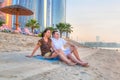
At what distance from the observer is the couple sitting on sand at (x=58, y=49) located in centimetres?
895

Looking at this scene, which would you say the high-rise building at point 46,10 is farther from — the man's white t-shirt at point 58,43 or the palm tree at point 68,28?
the man's white t-shirt at point 58,43

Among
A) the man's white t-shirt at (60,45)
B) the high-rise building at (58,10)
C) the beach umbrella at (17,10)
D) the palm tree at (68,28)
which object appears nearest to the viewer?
the man's white t-shirt at (60,45)

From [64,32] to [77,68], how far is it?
58609mm

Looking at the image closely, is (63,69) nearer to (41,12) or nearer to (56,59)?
(56,59)

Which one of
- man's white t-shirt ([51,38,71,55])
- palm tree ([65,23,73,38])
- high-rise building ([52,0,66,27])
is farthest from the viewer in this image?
high-rise building ([52,0,66,27])

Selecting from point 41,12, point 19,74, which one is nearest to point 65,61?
point 19,74

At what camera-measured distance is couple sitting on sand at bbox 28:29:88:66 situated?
8.95 m

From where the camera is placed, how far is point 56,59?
939cm

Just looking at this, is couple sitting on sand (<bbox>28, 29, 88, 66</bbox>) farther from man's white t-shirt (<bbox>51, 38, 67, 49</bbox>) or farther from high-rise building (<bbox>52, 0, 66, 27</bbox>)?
high-rise building (<bbox>52, 0, 66, 27</bbox>)

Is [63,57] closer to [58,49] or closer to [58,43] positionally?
[58,49]

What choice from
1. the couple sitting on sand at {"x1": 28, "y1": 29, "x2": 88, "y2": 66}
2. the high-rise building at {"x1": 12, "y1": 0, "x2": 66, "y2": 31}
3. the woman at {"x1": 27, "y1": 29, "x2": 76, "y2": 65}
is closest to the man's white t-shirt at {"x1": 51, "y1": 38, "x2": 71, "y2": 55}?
the couple sitting on sand at {"x1": 28, "y1": 29, "x2": 88, "y2": 66}

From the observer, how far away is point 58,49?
29.5 feet

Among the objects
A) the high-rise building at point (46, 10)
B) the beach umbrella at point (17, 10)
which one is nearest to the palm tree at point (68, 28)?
the high-rise building at point (46, 10)

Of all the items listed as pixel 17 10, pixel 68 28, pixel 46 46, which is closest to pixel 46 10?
pixel 68 28
